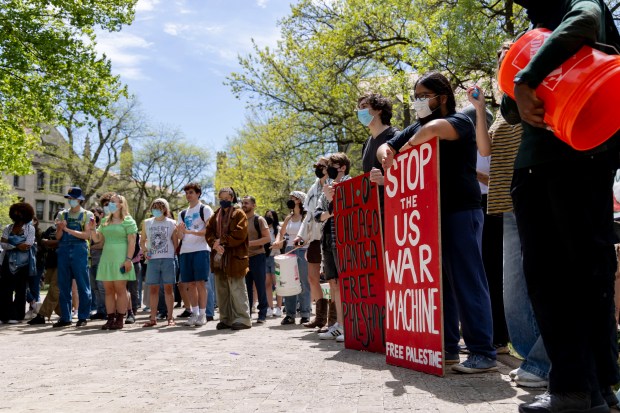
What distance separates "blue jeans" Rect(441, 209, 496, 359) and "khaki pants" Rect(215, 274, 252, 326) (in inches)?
203

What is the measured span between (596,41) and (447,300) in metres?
2.55

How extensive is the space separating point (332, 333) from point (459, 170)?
3.39 metres

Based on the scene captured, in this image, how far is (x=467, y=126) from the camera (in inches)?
182

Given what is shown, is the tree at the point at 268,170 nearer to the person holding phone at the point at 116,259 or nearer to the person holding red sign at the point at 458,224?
the person holding phone at the point at 116,259

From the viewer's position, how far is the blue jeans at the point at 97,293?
39.6 ft

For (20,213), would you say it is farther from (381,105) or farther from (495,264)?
(495,264)

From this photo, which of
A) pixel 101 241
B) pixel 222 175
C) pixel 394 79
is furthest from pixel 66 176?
pixel 101 241

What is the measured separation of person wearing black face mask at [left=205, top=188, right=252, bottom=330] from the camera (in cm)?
938

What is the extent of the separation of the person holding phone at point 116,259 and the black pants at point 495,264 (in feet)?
19.5

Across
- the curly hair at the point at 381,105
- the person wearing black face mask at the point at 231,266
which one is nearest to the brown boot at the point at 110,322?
the person wearing black face mask at the point at 231,266

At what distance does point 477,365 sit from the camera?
438 cm

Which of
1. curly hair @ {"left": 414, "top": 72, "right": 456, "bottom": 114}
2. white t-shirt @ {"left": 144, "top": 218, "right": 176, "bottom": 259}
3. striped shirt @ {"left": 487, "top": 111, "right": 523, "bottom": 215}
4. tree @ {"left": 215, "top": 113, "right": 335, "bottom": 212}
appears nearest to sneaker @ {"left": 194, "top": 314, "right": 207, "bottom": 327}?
white t-shirt @ {"left": 144, "top": 218, "right": 176, "bottom": 259}

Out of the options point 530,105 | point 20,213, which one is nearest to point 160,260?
point 20,213

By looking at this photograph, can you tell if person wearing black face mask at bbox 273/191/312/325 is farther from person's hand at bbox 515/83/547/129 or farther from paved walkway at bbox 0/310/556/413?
person's hand at bbox 515/83/547/129
